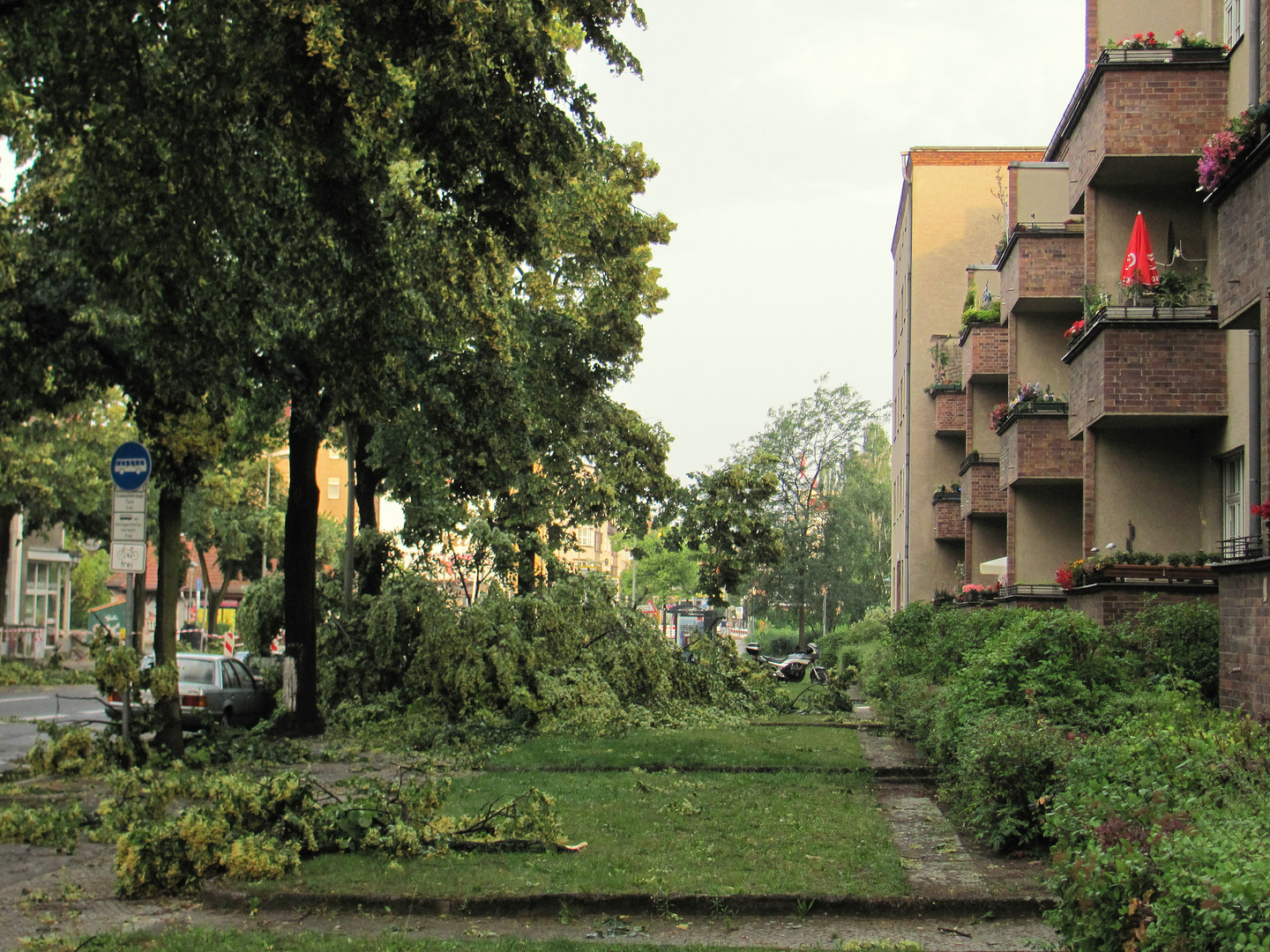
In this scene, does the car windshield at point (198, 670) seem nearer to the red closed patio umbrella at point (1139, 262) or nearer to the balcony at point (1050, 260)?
the red closed patio umbrella at point (1139, 262)

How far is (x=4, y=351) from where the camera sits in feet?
45.3

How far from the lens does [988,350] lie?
Result: 1154 inches

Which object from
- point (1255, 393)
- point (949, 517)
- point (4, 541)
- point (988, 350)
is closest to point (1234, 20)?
point (1255, 393)

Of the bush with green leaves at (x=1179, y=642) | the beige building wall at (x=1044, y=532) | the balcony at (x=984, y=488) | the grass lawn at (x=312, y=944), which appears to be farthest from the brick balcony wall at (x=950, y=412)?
the grass lawn at (x=312, y=944)

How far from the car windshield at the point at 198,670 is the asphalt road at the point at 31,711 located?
139cm

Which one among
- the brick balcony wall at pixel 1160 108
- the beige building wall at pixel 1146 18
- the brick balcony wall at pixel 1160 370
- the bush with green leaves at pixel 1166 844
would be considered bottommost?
the bush with green leaves at pixel 1166 844

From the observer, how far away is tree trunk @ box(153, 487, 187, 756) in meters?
14.9

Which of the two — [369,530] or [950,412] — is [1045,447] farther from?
[950,412]

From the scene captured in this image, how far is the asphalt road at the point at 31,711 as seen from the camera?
57.9ft

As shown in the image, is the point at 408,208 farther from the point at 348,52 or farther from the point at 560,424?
the point at 560,424

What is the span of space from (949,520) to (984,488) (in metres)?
6.34

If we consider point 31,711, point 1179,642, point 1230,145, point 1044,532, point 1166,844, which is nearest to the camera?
point 1166,844

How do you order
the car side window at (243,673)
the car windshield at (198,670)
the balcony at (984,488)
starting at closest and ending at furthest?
the car windshield at (198,670) → the car side window at (243,673) → the balcony at (984,488)

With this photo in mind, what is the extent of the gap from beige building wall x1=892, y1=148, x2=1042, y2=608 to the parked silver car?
75.6ft
